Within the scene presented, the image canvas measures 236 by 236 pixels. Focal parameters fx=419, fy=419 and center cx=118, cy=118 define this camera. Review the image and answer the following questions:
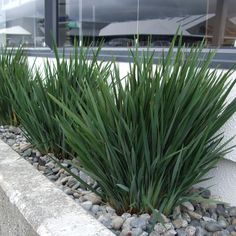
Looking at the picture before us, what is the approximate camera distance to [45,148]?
10.5 ft

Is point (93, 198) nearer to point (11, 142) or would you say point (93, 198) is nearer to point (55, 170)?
point (55, 170)

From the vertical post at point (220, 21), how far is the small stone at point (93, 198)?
1666 mm

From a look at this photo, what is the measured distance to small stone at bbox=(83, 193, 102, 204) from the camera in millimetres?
2350

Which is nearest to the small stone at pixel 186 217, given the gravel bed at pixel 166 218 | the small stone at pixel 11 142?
the gravel bed at pixel 166 218

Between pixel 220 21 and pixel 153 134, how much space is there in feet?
6.35

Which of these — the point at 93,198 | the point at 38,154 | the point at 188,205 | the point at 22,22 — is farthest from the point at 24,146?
the point at 22,22

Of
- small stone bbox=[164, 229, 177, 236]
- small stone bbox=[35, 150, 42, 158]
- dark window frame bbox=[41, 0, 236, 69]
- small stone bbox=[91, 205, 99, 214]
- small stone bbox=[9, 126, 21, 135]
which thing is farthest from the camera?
small stone bbox=[9, 126, 21, 135]

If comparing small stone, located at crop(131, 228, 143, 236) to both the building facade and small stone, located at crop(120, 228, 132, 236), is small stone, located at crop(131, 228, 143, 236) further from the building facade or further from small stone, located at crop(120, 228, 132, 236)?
the building facade

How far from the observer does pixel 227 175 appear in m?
2.57

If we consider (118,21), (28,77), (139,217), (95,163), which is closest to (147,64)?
(95,163)

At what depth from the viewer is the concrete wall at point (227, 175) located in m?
2.45

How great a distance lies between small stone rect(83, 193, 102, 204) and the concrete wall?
2.39 feet

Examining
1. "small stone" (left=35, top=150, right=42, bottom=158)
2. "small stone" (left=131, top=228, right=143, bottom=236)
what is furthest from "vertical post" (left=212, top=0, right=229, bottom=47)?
"small stone" (left=131, top=228, right=143, bottom=236)

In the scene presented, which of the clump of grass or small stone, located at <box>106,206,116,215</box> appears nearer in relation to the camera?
the clump of grass
